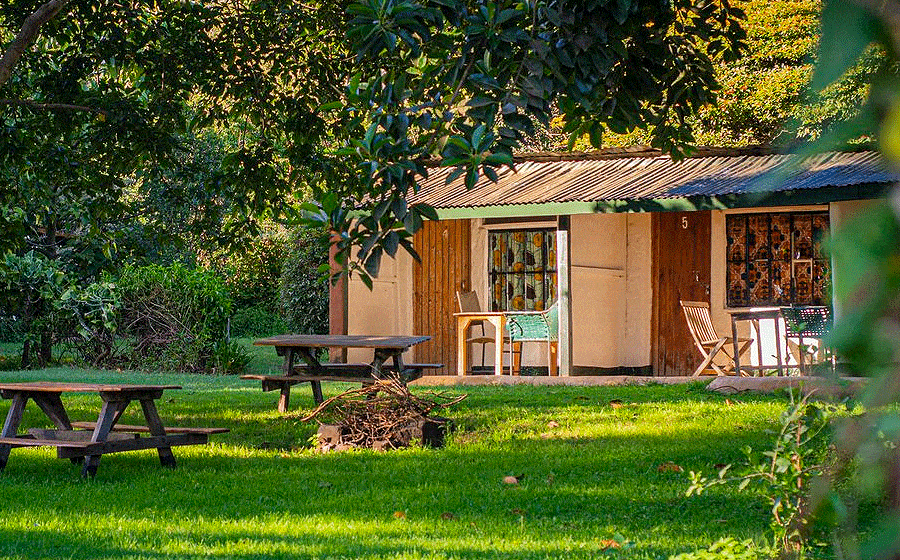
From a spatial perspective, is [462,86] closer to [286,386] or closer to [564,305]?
[286,386]

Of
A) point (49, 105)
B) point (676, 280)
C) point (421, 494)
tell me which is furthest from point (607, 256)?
point (421, 494)

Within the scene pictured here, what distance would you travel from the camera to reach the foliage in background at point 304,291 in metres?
24.3

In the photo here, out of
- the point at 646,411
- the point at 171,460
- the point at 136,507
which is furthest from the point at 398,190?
the point at 646,411

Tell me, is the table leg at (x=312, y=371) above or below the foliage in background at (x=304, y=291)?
below

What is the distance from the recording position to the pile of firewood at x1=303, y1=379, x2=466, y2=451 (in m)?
8.90

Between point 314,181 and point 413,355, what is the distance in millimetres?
6701

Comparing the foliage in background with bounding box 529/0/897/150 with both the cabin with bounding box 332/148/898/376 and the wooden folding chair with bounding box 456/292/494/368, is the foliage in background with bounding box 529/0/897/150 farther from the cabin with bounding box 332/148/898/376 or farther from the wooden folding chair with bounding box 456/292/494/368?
the wooden folding chair with bounding box 456/292/494/368

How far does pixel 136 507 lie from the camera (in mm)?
6336

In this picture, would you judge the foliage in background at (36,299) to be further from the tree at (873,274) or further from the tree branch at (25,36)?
the tree at (873,274)

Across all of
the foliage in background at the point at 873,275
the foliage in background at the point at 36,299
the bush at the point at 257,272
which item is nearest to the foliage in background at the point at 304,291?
the bush at the point at 257,272

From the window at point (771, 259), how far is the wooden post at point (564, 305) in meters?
2.59

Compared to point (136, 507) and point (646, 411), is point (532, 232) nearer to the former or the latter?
point (646, 411)

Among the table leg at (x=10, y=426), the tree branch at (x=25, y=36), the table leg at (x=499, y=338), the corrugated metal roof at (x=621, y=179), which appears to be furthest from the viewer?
the table leg at (x=499, y=338)

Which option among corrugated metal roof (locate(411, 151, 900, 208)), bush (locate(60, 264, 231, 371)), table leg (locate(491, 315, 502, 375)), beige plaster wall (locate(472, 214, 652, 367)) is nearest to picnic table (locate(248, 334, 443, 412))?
corrugated metal roof (locate(411, 151, 900, 208))
